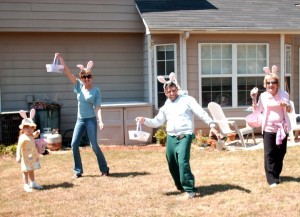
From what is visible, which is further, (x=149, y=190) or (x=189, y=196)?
(x=149, y=190)

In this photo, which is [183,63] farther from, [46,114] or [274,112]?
[274,112]

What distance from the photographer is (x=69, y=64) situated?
12.1 metres

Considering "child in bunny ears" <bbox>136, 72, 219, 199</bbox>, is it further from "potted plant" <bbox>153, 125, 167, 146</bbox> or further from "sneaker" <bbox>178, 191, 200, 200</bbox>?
"potted plant" <bbox>153, 125, 167, 146</bbox>

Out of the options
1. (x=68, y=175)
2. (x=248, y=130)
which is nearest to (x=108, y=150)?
(x=68, y=175)

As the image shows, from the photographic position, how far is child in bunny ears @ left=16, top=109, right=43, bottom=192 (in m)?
6.53

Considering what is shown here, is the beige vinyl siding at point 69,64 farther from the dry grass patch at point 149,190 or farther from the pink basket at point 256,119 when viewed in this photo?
the pink basket at point 256,119

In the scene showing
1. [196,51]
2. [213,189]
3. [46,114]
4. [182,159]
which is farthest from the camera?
[196,51]

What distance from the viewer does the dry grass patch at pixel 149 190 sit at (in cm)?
540

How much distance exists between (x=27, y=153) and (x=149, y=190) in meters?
1.93

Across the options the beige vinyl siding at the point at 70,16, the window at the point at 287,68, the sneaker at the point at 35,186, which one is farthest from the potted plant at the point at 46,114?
the window at the point at 287,68

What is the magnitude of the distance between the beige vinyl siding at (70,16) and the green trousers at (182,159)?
6.65m

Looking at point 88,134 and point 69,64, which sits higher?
point 69,64

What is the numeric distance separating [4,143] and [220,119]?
5512 mm

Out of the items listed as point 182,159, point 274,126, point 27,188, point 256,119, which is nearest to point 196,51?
point 256,119
